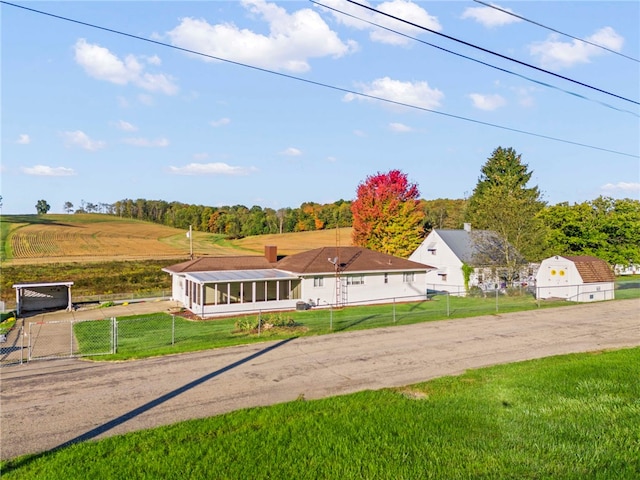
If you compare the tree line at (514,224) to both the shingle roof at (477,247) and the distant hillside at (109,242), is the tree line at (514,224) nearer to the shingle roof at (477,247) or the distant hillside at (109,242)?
the shingle roof at (477,247)

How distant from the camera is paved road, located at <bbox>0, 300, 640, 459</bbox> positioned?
1034 centimetres

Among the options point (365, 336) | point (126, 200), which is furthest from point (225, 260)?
point (126, 200)

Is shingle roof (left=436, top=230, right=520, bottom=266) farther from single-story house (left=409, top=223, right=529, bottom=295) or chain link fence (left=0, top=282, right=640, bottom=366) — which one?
chain link fence (left=0, top=282, right=640, bottom=366)

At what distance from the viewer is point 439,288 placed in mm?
42812

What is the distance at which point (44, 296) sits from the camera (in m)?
33.3

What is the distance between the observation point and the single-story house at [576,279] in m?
32.8

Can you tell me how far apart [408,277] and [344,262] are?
5.30 meters

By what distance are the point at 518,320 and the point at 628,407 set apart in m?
14.7

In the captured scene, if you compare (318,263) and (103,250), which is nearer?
(318,263)

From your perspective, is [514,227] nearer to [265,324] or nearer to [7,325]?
[265,324]

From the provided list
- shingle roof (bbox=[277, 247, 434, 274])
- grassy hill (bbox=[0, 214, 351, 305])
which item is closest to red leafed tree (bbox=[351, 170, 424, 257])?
grassy hill (bbox=[0, 214, 351, 305])

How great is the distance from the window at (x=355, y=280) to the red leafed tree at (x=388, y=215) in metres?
21.2

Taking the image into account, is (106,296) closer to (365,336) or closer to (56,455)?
(365,336)

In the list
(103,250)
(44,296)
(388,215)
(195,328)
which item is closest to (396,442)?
(195,328)
